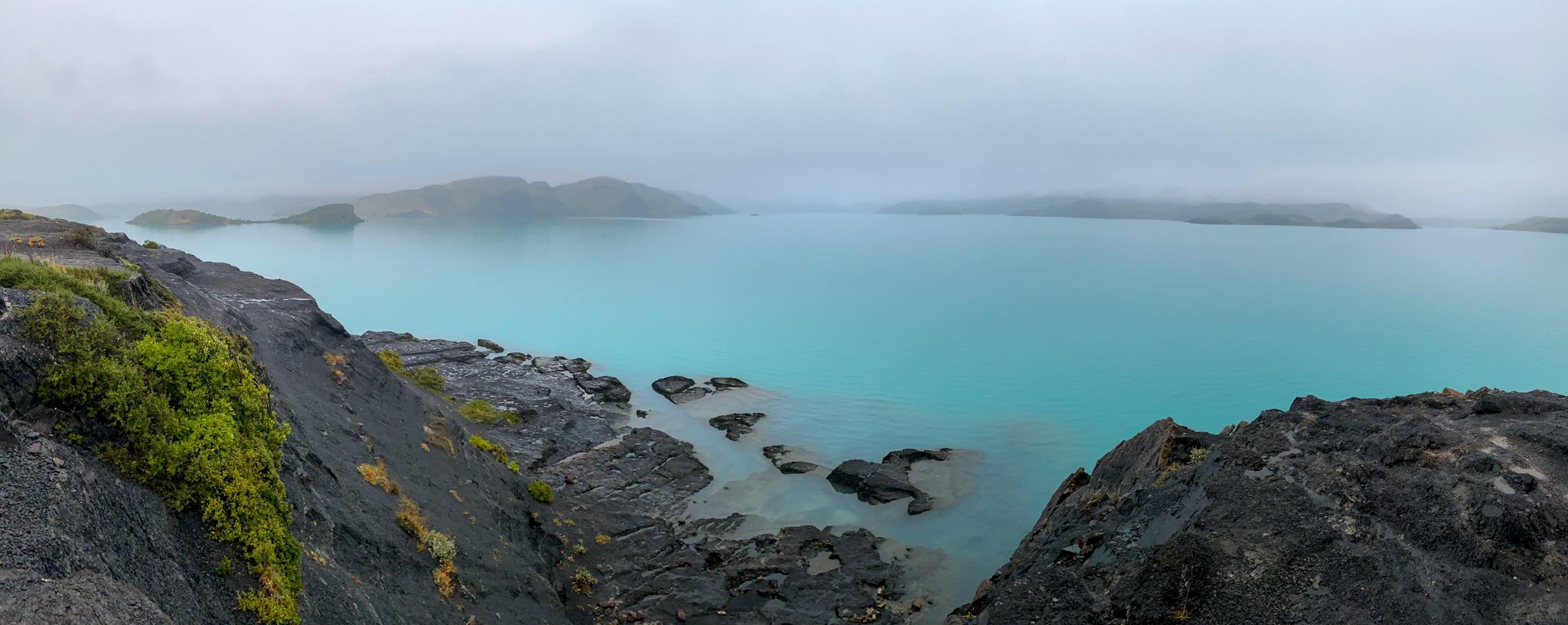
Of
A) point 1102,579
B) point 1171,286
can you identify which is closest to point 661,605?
point 1102,579

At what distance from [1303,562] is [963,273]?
138443 millimetres

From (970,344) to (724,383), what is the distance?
38494 mm

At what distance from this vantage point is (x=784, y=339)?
265 feet

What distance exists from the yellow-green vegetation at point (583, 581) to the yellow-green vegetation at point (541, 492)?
5.29m

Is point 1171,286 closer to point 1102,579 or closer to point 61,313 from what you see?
point 1102,579

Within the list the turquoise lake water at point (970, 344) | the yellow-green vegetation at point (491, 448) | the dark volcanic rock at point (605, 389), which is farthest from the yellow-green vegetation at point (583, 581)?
the dark volcanic rock at point (605, 389)

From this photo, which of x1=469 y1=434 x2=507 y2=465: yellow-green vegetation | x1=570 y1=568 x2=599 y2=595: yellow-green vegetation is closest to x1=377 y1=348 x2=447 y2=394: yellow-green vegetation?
x1=469 y1=434 x2=507 y2=465: yellow-green vegetation

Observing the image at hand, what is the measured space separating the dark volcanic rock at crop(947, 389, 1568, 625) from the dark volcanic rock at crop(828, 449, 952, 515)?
12440 mm

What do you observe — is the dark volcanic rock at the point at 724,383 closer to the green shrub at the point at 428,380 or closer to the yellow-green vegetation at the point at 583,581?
the green shrub at the point at 428,380

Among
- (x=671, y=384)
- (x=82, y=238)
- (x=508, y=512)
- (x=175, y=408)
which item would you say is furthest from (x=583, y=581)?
(x=671, y=384)

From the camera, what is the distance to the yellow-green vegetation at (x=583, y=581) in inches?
933

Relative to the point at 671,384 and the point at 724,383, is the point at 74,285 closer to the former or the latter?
the point at 671,384

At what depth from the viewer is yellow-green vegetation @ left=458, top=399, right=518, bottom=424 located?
38.2 metres

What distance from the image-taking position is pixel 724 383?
55656mm
